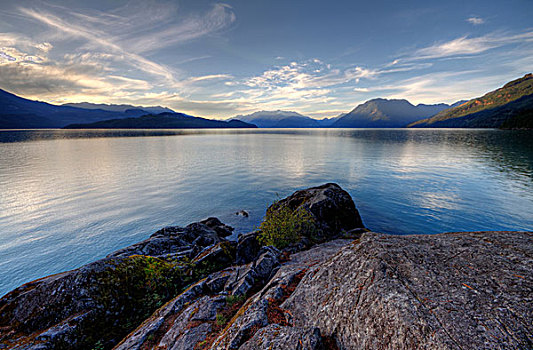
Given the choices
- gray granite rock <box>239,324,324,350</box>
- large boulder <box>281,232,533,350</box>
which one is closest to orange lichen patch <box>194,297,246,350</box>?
gray granite rock <box>239,324,324,350</box>

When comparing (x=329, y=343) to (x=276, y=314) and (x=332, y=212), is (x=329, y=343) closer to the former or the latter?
(x=276, y=314)

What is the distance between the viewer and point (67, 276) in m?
9.12

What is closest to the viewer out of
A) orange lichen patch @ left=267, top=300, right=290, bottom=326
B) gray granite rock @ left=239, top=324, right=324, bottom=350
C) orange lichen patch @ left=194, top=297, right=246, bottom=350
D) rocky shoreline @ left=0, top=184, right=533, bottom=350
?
rocky shoreline @ left=0, top=184, right=533, bottom=350

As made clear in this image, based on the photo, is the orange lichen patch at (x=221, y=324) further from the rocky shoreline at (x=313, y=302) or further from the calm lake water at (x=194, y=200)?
the calm lake water at (x=194, y=200)

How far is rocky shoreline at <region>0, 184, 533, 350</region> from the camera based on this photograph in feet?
13.9

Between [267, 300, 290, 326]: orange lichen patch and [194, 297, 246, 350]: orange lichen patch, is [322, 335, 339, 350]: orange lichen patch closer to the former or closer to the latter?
[267, 300, 290, 326]: orange lichen patch

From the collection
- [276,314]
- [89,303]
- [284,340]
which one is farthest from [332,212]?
[89,303]

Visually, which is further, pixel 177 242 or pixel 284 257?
pixel 177 242

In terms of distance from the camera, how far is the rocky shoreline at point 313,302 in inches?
167

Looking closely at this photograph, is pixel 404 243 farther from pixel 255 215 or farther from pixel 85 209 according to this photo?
pixel 85 209

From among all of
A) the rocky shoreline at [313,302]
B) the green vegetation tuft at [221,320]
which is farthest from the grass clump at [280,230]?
the green vegetation tuft at [221,320]

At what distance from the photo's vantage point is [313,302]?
20.9 feet

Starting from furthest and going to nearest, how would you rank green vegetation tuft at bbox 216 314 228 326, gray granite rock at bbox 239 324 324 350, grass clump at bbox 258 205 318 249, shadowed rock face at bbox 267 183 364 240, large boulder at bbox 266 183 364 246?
1. shadowed rock face at bbox 267 183 364 240
2. large boulder at bbox 266 183 364 246
3. grass clump at bbox 258 205 318 249
4. green vegetation tuft at bbox 216 314 228 326
5. gray granite rock at bbox 239 324 324 350

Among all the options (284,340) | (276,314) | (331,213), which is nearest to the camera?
(284,340)
